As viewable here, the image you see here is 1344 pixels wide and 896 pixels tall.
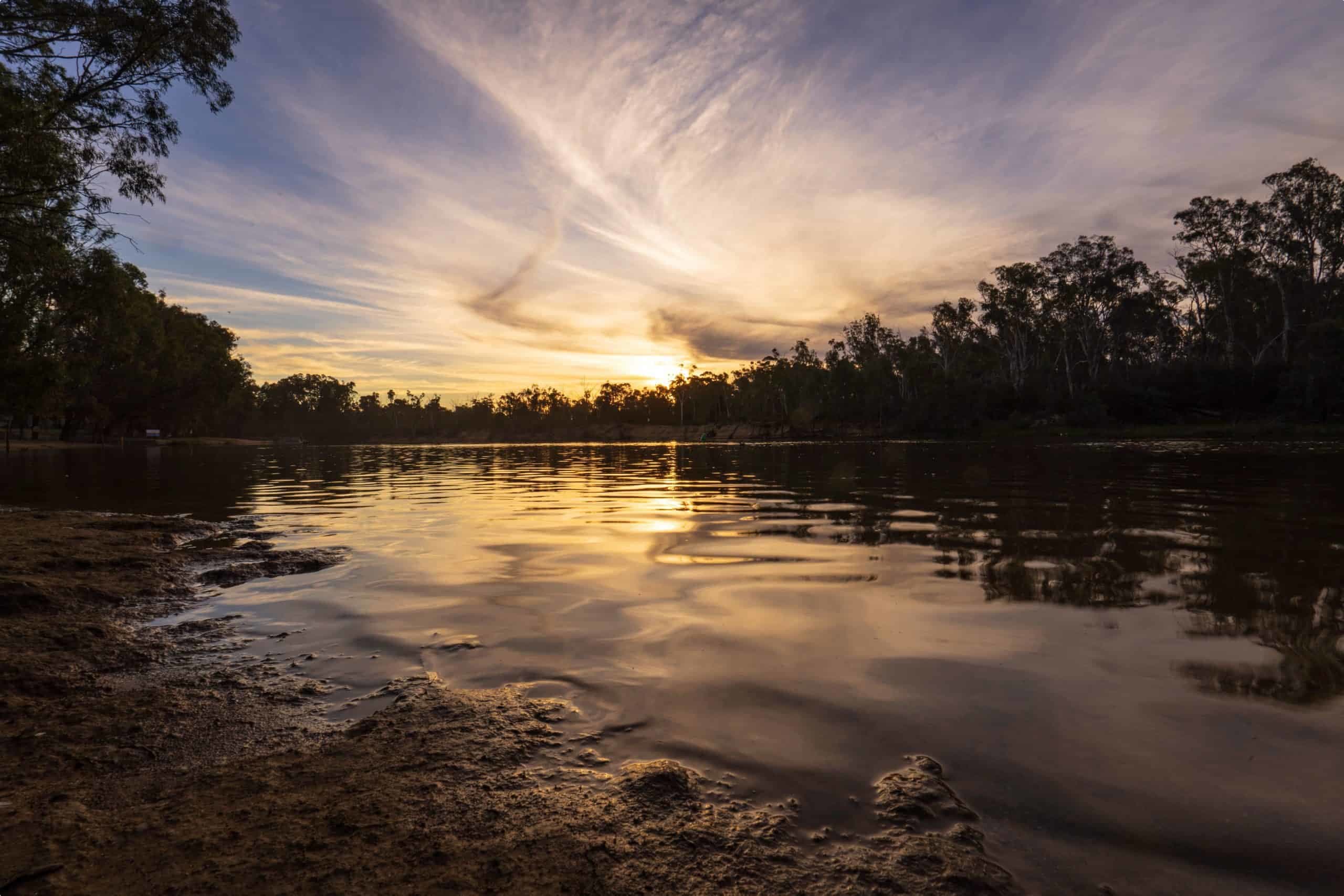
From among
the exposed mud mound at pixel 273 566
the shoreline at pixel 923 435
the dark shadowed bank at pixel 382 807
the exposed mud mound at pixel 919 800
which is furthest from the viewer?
the shoreline at pixel 923 435

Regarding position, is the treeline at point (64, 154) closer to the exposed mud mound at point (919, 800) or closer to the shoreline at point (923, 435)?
the exposed mud mound at point (919, 800)

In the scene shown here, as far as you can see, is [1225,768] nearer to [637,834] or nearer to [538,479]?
[637,834]

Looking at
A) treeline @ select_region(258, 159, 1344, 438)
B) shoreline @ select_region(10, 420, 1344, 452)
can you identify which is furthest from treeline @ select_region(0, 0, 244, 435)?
treeline @ select_region(258, 159, 1344, 438)

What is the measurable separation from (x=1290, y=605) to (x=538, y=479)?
825 inches

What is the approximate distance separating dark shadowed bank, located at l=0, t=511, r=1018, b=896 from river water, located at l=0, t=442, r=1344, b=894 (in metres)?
0.22

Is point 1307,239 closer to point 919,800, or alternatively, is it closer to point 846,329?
point 846,329

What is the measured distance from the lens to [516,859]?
96.9 inches

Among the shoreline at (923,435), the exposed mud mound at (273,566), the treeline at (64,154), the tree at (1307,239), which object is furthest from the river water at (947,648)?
the tree at (1307,239)

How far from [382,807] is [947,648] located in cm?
387

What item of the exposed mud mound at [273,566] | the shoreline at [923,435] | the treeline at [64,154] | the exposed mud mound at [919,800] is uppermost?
the treeline at [64,154]

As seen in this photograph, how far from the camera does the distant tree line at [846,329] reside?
50.1 ft

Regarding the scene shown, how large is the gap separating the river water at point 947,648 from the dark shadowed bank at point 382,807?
0.22 metres

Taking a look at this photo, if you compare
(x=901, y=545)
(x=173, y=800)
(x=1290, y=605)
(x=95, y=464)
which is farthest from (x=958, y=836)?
(x=95, y=464)

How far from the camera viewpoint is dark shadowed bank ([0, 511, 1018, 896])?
2.35 m
